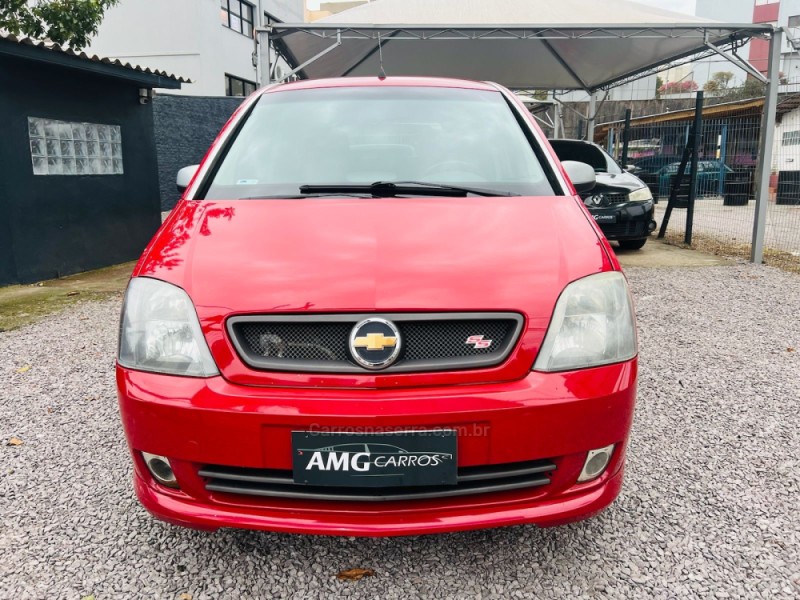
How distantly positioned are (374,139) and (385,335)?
1.23 meters

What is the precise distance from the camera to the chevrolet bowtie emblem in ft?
5.37

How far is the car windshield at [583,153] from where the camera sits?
8.69m

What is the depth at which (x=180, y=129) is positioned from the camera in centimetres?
1516

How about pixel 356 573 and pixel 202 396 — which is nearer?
pixel 202 396

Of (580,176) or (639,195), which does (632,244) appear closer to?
(639,195)

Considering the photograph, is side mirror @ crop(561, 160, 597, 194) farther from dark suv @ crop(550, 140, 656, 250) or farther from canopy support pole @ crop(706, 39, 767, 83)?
canopy support pole @ crop(706, 39, 767, 83)

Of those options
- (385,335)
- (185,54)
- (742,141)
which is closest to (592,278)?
(385,335)

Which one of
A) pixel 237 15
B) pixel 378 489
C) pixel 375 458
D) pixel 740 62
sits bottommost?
pixel 378 489

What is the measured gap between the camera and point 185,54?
16578mm

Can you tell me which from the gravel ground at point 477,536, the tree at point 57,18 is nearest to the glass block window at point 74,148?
the tree at point 57,18

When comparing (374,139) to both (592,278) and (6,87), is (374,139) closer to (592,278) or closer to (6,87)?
(592,278)

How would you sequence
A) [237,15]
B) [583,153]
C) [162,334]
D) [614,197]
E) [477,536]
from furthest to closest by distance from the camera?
[237,15]
[583,153]
[614,197]
[477,536]
[162,334]

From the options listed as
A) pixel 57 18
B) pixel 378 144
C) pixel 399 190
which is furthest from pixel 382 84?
pixel 57 18

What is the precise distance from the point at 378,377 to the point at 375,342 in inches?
3.6
